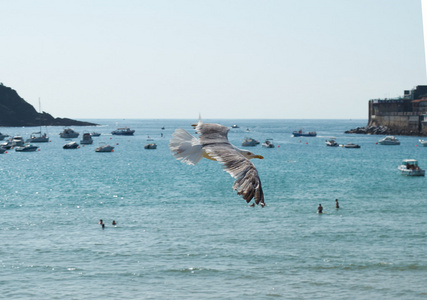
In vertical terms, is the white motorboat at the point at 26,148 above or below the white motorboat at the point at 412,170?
above

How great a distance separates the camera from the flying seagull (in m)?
7.98

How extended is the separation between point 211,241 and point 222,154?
41.1 metres

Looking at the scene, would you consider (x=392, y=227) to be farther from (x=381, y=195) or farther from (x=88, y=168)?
(x=88, y=168)

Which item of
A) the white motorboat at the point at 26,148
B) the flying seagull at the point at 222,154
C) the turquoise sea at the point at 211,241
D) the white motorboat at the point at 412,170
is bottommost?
the turquoise sea at the point at 211,241

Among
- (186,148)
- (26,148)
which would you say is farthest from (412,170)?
(26,148)

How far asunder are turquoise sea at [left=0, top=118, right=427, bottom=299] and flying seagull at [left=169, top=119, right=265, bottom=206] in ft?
93.0

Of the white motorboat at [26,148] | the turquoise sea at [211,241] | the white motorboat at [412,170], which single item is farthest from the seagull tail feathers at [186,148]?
the white motorboat at [26,148]

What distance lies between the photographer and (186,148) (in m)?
10.7

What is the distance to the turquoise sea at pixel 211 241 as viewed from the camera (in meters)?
39.5

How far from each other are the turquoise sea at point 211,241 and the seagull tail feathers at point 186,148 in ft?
92.5

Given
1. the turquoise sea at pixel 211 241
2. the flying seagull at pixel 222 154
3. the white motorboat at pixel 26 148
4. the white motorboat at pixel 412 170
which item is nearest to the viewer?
the flying seagull at pixel 222 154

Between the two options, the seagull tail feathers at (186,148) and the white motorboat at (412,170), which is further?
the white motorboat at (412,170)

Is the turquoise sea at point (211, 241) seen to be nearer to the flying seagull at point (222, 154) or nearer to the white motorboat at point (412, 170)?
the white motorboat at point (412, 170)

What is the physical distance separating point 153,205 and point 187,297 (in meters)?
31.6
